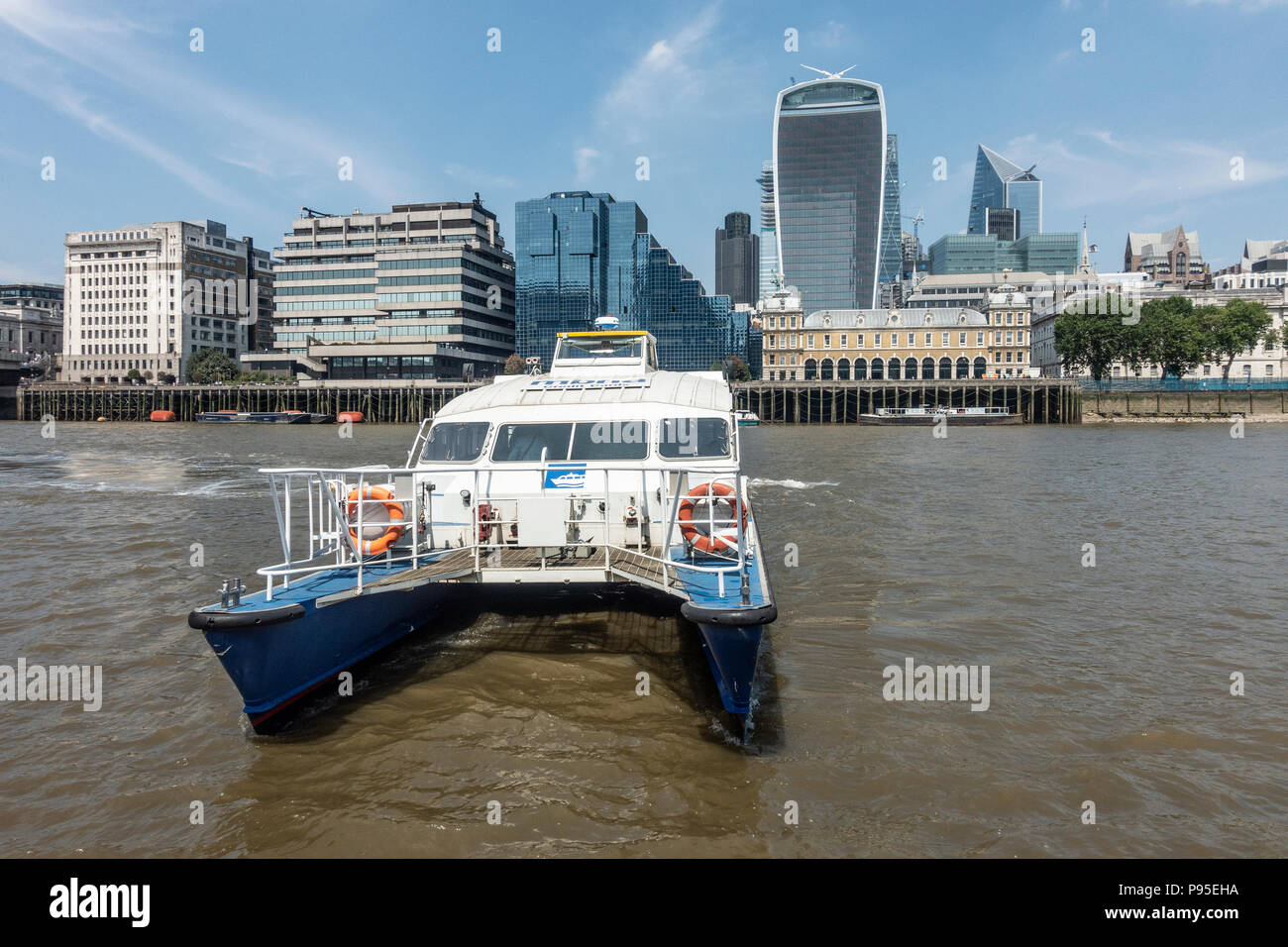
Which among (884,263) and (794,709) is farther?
(884,263)

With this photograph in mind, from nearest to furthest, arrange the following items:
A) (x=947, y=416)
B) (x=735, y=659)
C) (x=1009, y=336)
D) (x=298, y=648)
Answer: (x=735, y=659) < (x=298, y=648) < (x=947, y=416) < (x=1009, y=336)

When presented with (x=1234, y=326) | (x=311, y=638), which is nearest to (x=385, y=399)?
(x=311, y=638)

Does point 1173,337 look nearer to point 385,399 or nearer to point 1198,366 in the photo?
point 1198,366

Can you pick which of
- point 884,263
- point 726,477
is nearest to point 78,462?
point 726,477

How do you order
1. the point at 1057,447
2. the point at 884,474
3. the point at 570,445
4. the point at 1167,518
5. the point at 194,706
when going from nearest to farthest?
the point at 194,706, the point at 570,445, the point at 1167,518, the point at 884,474, the point at 1057,447

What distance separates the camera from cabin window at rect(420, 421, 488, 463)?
33.9 ft

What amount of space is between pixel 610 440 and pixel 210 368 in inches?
4768

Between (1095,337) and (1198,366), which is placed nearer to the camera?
(1095,337)

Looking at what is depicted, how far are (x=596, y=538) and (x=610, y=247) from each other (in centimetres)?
17496

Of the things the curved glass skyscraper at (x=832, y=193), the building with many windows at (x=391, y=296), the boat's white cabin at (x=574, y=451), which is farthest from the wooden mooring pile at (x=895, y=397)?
the boat's white cabin at (x=574, y=451)

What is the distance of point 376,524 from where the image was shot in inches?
344

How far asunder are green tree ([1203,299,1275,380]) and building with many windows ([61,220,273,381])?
146 meters

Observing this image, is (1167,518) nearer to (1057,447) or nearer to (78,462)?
(1057,447)

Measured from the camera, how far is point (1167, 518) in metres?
18.9
